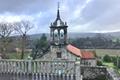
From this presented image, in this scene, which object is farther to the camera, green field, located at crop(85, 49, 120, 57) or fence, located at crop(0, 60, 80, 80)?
green field, located at crop(85, 49, 120, 57)

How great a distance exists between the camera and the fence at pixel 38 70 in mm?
15375

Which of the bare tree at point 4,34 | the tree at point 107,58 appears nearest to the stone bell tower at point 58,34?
the bare tree at point 4,34

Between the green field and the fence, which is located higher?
the fence

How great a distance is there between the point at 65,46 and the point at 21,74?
70.1 feet

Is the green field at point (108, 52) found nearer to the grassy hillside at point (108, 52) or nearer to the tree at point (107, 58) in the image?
the grassy hillside at point (108, 52)

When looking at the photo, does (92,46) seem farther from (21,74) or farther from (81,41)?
(21,74)

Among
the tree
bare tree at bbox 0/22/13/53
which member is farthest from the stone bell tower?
the tree

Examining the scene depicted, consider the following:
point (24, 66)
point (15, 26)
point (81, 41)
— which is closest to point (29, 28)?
point (15, 26)

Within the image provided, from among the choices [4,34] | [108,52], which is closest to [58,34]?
[4,34]

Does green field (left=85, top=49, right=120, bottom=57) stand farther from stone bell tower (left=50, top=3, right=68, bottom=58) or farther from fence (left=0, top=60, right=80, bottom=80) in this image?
fence (left=0, top=60, right=80, bottom=80)

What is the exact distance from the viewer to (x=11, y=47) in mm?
52062

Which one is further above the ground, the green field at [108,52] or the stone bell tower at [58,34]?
the stone bell tower at [58,34]

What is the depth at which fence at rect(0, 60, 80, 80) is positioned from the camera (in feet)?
50.4

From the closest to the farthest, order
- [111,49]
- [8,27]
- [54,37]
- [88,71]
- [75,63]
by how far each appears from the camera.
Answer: [75,63] < [88,71] < [54,37] < [8,27] < [111,49]
